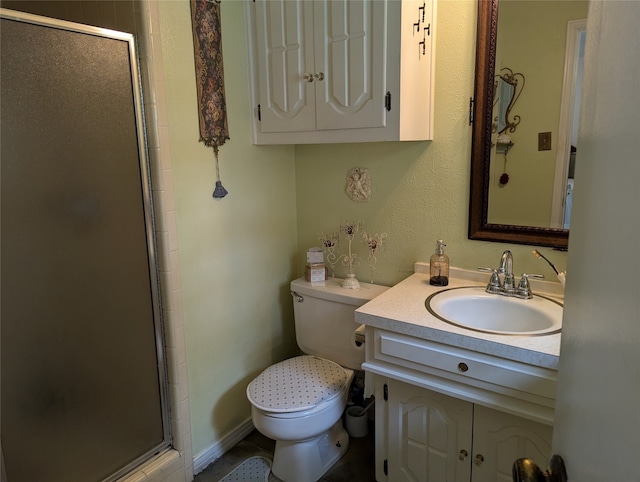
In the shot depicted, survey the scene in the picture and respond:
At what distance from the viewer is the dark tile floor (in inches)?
74.2

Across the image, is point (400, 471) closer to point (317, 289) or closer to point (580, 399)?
point (317, 289)

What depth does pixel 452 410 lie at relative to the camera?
149 cm

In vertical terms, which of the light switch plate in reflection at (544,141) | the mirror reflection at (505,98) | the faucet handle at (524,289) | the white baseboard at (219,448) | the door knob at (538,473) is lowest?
the white baseboard at (219,448)

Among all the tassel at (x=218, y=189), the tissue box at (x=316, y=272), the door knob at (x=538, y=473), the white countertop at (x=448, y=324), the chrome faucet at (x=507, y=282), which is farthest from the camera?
the tissue box at (x=316, y=272)

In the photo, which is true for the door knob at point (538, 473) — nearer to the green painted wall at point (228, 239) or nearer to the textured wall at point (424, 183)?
the textured wall at point (424, 183)

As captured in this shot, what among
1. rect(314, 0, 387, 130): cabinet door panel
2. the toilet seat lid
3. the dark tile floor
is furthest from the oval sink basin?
the dark tile floor

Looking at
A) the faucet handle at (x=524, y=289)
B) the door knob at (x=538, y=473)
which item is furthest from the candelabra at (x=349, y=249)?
the door knob at (x=538, y=473)

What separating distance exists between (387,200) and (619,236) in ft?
5.14

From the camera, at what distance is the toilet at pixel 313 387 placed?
1713 mm

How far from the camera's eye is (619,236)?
417 mm

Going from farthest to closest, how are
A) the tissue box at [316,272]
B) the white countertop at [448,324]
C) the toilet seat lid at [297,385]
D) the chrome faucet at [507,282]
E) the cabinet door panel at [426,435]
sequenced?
the tissue box at [316,272] < the toilet seat lid at [297,385] < the chrome faucet at [507,282] < the cabinet door panel at [426,435] < the white countertop at [448,324]

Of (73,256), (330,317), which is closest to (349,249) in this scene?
(330,317)

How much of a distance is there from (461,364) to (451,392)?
0.35 feet

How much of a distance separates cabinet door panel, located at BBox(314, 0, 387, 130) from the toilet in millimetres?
746
